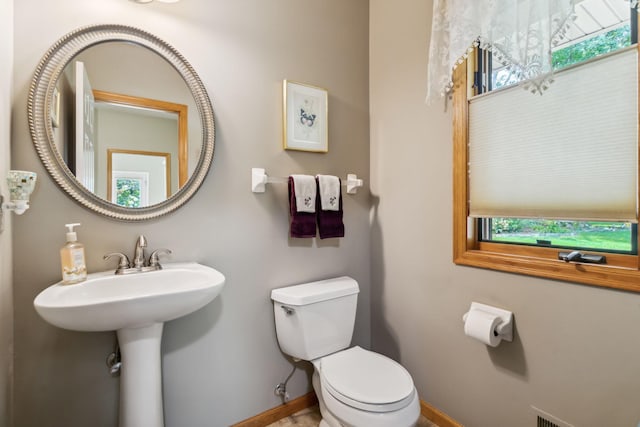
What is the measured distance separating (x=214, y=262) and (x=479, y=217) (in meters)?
1.30

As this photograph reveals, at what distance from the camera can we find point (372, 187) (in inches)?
77.6

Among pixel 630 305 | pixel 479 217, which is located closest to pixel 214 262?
pixel 479 217

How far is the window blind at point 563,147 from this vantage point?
98 centimetres

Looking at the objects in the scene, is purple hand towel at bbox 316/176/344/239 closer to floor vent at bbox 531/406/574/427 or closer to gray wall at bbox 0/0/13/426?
floor vent at bbox 531/406/574/427

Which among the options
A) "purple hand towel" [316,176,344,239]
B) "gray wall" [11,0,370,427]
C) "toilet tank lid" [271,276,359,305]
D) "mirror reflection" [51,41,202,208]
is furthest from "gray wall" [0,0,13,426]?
"purple hand towel" [316,176,344,239]

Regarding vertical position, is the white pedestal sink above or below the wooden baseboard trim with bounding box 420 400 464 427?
above

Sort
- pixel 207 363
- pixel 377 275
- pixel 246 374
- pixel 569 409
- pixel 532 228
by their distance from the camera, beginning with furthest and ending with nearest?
1. pixel 377 275
2. pixel 246 374
3. pixel 207 363
4. pixel 532 228
5. pixel 569 409

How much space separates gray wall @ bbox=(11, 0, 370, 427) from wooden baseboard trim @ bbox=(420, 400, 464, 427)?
0.49 meters

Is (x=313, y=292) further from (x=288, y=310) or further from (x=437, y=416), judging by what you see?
(x=437, y=416)

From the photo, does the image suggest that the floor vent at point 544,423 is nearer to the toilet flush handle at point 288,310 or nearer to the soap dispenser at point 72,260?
the toilet flush handle at point 288,310

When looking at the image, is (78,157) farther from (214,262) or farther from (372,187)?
(372,187)

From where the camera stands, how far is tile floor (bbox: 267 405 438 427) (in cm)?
159

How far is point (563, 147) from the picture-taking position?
1114 mm

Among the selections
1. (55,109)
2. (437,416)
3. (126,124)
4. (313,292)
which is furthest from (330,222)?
(55,109)
